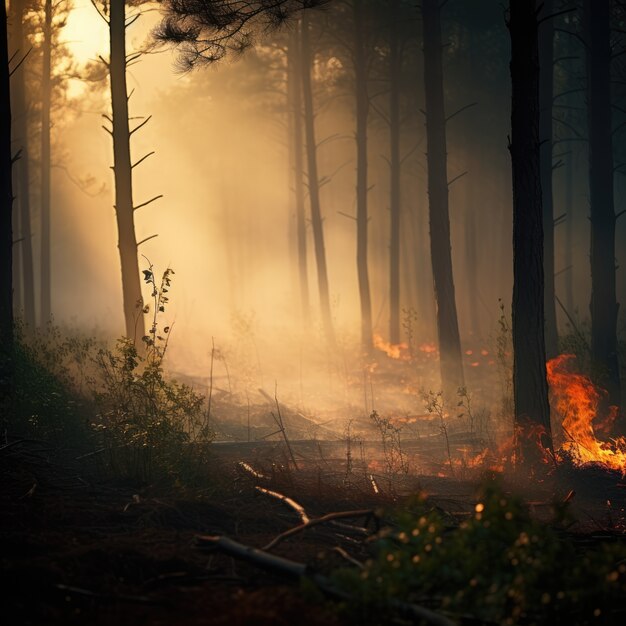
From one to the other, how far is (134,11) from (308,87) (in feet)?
27.7

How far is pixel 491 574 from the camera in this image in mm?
3939

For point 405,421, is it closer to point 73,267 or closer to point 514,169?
point 514,169

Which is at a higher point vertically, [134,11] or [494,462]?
[134,11]

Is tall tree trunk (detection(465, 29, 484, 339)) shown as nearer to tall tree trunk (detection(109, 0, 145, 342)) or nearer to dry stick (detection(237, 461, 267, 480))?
tall tree trunk (detection(109, 0, 145, 342))

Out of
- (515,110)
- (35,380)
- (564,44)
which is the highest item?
(564,44)

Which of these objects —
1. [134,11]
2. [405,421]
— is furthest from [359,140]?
[405,421]

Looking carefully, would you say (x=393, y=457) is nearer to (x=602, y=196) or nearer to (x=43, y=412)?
(x=43, y=412)

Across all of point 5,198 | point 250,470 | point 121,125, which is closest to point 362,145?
point 121,125

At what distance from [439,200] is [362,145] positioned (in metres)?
7.42

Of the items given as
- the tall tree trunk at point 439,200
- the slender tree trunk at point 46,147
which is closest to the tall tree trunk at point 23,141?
the slender tree trunk at point 46,147

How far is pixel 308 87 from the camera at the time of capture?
20375 mm

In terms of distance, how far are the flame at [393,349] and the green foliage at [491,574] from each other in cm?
1627

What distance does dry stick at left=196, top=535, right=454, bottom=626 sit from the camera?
3812 mm

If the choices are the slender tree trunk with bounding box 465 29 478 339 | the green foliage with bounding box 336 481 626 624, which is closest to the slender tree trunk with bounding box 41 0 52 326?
the slender tree trunk with bounding box 465 29 478 339
